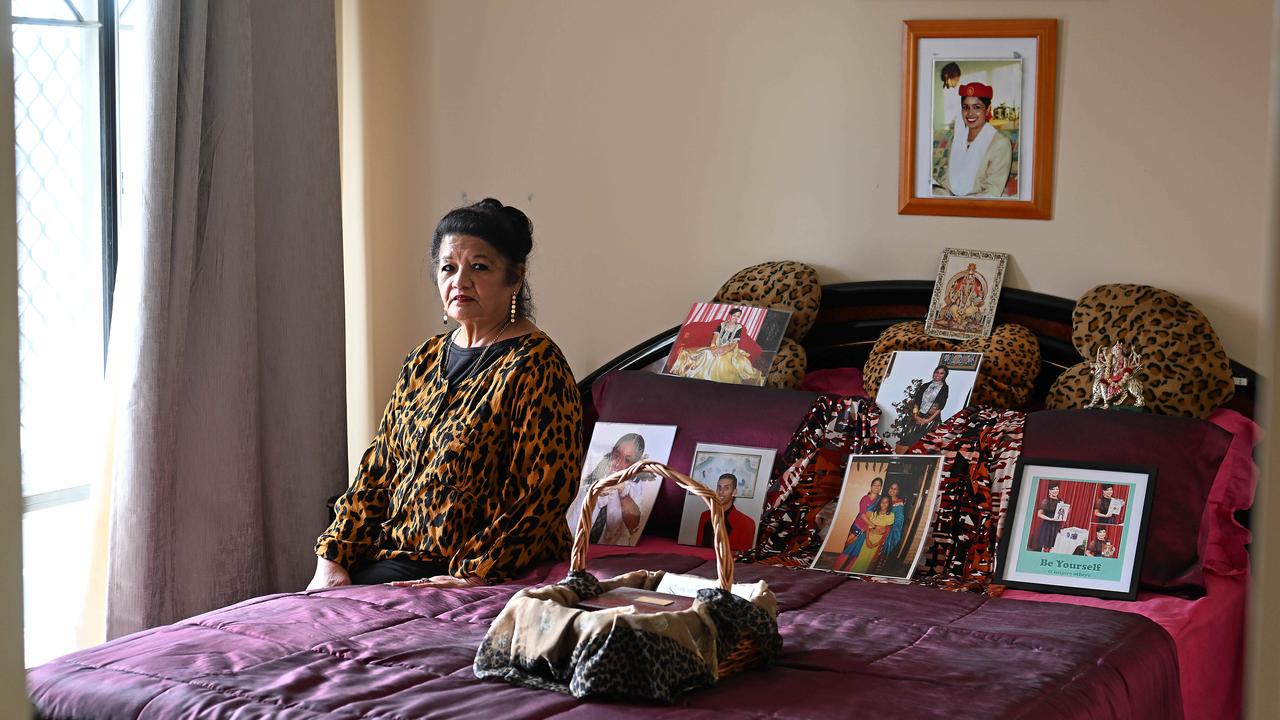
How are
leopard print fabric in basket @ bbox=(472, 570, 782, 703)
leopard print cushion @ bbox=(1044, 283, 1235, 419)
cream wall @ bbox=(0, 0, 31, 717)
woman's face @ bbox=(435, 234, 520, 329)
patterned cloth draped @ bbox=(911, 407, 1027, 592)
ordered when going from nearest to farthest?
cream wall @ bbox=(0, 0, 31, 717), leopard print fabric in basket @ bbox=(472, 570, 782, 703), patterned cloth draped @ bbox=(911, 407, 1027, 592), leopard print cushion @ bbox=(1044, 283, 1235, 419), woman's face @ bbox=(435, 234, 520, 329)

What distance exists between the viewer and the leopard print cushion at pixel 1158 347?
276 centimetres

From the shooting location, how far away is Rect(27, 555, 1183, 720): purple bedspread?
1878mm

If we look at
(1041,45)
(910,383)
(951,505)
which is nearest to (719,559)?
(951,505)

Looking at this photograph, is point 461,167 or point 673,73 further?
point 461,167

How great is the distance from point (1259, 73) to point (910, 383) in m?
1.04

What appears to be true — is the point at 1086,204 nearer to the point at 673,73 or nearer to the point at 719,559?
the point at 673,73

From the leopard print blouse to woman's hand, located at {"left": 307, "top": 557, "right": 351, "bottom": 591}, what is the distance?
0.06 feet

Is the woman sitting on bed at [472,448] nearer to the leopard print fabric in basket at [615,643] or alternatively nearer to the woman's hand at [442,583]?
the woman's hand at [442,583]

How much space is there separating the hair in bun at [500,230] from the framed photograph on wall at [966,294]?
1.00 meters

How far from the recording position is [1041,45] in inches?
119

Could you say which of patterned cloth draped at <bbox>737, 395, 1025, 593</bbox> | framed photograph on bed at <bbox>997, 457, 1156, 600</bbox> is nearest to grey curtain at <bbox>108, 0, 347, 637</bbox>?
patterned cloth draped at <bbox>737, 395, 1025, 593</bbox>

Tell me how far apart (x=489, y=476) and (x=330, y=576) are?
43 centimetres

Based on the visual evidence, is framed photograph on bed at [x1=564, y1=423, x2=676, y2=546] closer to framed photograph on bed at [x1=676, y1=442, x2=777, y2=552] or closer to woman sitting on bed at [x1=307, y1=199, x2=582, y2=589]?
framed photograph on bed at [x1=676, y1=442, x2=777, y2=552]

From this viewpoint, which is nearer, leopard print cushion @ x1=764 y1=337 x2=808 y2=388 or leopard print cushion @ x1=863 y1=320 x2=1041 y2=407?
leopard print cushion @ x1=863 y1=320 x2=1041 y2=407
